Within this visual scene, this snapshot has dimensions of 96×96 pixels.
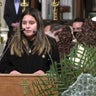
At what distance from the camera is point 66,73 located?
1504 mm

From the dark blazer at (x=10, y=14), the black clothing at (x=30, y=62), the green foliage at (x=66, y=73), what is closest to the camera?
the green foliage at (x=66, y=73)

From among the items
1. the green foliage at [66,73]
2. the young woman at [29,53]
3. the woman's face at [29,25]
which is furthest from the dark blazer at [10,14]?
the green foliage at [66,73]

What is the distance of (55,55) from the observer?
13.0ft

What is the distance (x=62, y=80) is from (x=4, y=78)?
163 cm

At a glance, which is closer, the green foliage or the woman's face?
the green foliage

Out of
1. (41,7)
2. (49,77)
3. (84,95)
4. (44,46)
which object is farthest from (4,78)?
(41,7)

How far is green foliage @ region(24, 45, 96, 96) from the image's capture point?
1494 mm

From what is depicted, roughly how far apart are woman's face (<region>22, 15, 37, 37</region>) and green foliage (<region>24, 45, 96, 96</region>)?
2459mm

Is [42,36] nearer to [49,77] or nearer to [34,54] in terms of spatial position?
[34,54]

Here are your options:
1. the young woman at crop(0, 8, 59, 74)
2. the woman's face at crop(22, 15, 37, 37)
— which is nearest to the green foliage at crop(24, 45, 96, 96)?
the young woman at crop(0, 8, 59, 74)

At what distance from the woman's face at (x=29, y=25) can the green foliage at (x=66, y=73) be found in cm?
246

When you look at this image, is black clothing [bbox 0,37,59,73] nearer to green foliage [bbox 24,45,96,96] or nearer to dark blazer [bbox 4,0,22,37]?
green foliage [bbox 24,45,96,96]

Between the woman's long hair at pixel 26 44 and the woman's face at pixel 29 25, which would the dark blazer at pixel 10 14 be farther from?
the woman's long hair at pixel 26 44

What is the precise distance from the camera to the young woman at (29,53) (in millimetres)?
3922
